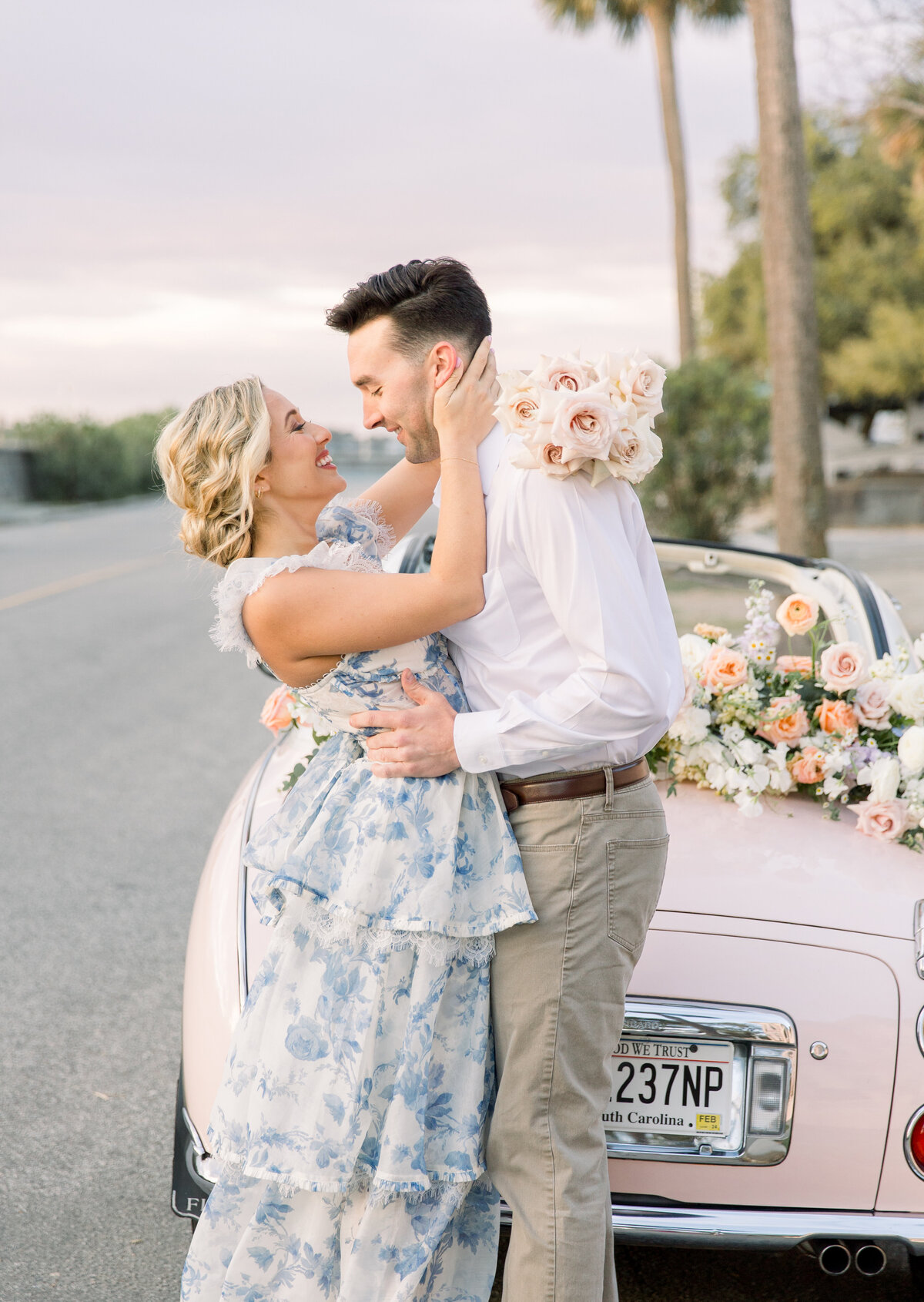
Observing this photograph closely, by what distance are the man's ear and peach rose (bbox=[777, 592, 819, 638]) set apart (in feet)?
4.45

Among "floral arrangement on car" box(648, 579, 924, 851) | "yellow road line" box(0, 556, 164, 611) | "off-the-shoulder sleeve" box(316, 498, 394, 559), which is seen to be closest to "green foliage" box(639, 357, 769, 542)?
"yellow road line" box(0, 556, 164, 611)

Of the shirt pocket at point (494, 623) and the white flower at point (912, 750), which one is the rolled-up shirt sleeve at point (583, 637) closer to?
the shirt pocket at point (494, 623)

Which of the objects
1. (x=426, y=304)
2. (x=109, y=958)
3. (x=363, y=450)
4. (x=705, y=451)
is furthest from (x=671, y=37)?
(x=363, y=450)

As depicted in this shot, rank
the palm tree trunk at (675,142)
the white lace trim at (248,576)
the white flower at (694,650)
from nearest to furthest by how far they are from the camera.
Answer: the white lace trim at (248,576)
the white flower at (694,650)
the palm tree trunk at (675,142)

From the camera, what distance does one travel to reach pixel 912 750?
2.93m

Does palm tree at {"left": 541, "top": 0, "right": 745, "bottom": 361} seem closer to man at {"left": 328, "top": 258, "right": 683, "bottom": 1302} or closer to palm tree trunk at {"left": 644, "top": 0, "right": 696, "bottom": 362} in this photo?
palm tree trunk at {"left": 644, "top": 0, "right": 696, "bottom": 362}

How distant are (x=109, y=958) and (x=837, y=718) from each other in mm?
2876

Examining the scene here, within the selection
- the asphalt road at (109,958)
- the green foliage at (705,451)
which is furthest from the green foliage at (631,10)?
the asphalt road at (109,958)

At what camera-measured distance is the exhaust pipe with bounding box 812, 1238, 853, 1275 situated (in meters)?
2.37

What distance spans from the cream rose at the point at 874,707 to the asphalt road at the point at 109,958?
1.30 meters

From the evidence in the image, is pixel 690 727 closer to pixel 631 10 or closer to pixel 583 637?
pixel 583 637

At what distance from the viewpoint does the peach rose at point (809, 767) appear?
9.78ft

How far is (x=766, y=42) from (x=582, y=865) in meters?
9.39

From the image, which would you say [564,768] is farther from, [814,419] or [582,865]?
[814,419]
